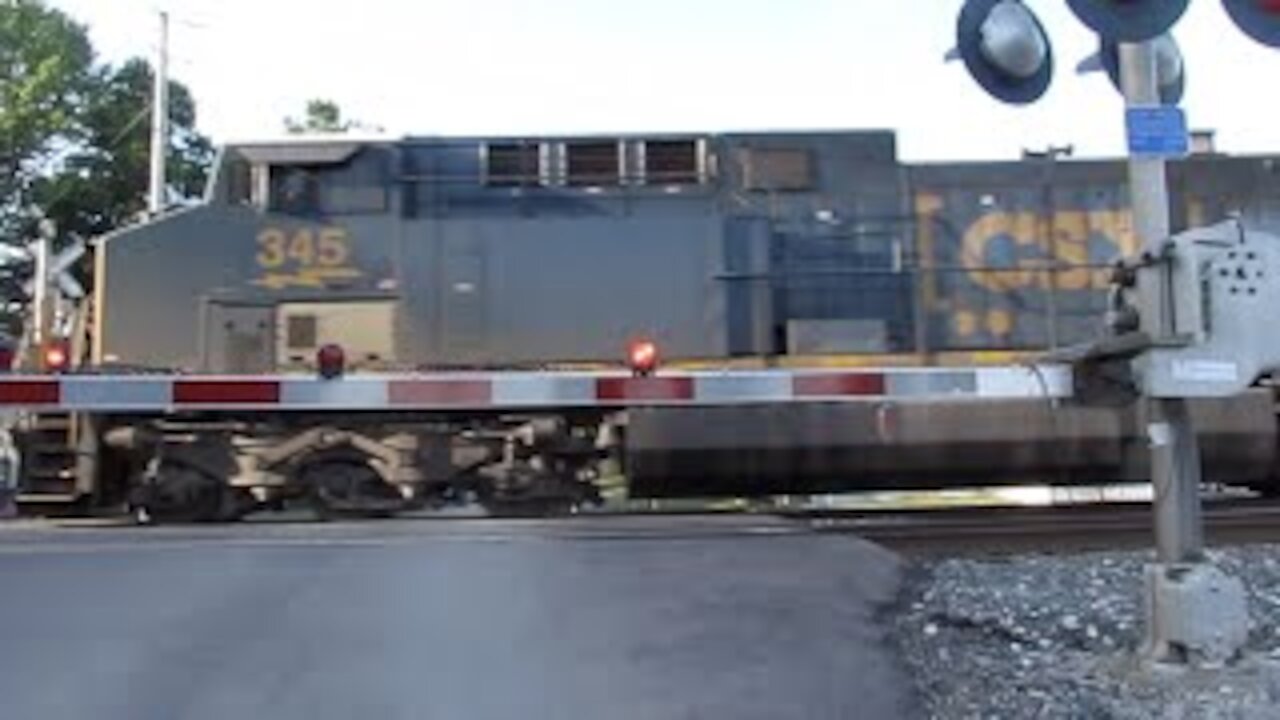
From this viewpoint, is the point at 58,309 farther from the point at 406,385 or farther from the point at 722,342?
→ the point at 722,342

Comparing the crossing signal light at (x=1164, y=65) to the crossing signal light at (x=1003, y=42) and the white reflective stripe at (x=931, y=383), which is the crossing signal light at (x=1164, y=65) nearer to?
the crossing signal light at (x=1003, y=42)

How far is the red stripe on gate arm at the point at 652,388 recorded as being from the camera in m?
8.52

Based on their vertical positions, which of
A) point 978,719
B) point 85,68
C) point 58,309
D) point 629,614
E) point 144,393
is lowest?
point 978,719

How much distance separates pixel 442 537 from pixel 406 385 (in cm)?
343

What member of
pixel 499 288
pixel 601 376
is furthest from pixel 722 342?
pixel 601 376

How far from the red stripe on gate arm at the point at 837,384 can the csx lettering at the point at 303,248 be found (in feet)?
15.5

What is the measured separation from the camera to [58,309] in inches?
467

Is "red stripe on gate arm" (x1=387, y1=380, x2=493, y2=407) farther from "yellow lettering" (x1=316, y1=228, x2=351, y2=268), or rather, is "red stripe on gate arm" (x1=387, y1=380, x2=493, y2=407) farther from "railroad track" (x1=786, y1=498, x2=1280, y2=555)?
"yellow lettering" (x1=316, y1=228, x2=351, y2=268)

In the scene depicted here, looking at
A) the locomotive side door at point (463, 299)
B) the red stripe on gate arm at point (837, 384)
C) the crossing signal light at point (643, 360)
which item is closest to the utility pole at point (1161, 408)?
the red stripe on gate arm at point (837, 384)

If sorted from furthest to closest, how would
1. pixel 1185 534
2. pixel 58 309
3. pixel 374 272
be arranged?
pixel 58 309
pixel 374 272
pixel 1185 534

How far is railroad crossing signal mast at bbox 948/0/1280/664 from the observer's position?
4945 millimetres

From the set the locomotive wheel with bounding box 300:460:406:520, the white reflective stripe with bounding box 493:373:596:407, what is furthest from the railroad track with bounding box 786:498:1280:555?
the locomotive wheel with bounding box 300:460:406:520

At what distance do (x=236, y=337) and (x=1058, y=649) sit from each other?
24.2ft

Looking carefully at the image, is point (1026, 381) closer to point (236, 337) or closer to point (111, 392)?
point (111, 392)
